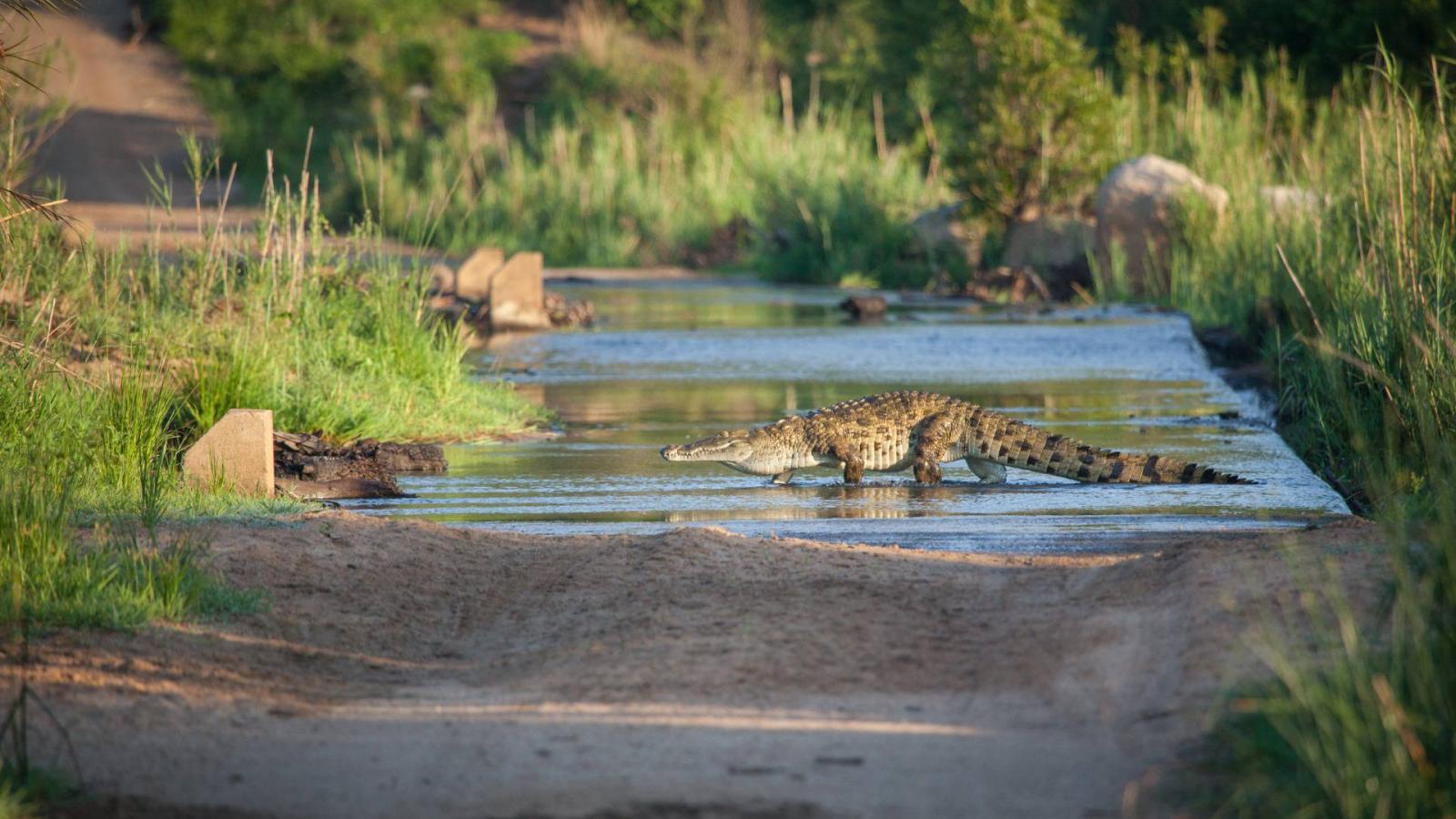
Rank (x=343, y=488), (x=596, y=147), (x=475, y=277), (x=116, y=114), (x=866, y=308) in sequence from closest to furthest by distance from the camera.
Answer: (x=343, y=488) → (x=866, y=308) → (x=475, y=277) → (x=596, y=147) → (x=116, y=114)

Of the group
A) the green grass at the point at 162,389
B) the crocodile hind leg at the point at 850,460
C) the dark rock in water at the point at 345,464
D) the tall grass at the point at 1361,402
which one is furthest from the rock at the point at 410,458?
the tall grass at the point at 1361,402

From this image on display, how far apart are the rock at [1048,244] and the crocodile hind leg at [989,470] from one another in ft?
46.6

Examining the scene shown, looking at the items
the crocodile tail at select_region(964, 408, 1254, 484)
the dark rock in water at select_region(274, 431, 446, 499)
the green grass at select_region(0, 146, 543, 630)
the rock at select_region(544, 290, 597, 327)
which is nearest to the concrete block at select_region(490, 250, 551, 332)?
the rock at select_region(544, 290, 597, 327)

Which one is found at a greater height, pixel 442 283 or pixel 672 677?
pixel 442 283

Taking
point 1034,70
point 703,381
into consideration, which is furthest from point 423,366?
point 1034,70

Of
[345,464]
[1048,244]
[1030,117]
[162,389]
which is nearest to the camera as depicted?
[162,389]

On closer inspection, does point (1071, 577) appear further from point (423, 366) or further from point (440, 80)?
point (440, 80)

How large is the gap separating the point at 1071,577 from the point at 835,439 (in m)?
3.42

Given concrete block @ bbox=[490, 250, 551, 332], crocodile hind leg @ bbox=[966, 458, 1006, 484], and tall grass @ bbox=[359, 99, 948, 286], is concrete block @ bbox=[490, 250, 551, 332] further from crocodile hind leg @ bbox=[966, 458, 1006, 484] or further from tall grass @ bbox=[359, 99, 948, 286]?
crocodile hind leg @ bbox=[966, 458, 1006, 484]

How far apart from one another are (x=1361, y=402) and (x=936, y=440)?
2613 mm

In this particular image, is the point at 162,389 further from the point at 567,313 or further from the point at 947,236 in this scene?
the point at 947,236

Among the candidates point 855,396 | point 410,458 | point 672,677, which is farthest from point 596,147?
point 672,677

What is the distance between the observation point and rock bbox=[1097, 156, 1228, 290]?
21609 millimetres

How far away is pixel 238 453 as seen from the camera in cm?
870
